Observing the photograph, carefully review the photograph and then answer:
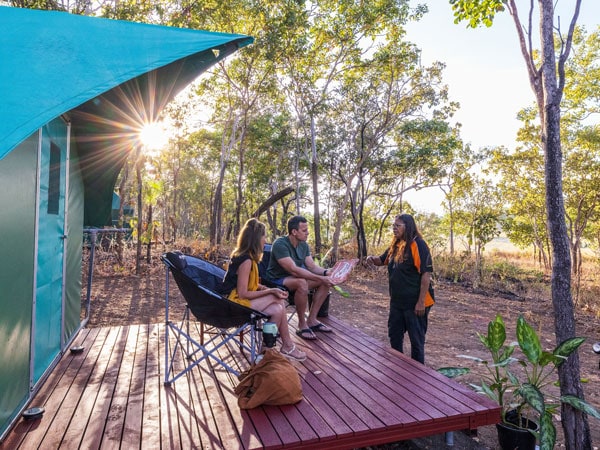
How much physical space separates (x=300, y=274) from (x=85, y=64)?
2396 mm

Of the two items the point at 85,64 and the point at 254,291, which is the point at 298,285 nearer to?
the point at 254,291

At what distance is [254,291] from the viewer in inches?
122

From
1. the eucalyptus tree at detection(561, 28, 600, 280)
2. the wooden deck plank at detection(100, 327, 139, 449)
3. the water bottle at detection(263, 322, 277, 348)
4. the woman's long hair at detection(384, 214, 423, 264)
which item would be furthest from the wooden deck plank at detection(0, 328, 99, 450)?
the eucalyptus tree at detection(561, 28, 600, 280)

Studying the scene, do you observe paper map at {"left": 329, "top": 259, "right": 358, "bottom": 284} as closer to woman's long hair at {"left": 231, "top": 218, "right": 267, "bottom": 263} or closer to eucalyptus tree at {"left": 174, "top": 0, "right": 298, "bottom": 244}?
woman's long hair at {"left": 231, "top": 218, "right": 267, "bottom": 263}

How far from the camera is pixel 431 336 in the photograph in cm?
582

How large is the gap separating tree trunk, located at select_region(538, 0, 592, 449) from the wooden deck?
22.2 inches

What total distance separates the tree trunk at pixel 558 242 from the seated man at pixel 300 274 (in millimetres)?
1818

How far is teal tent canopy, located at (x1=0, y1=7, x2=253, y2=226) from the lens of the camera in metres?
1.54

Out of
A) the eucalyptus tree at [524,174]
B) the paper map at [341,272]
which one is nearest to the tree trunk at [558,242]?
the paper map at [341,272]

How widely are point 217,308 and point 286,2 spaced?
30.0 feet

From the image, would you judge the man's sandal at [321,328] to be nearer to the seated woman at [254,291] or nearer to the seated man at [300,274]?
the seated man at [300,274]

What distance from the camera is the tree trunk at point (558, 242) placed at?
2.60 m

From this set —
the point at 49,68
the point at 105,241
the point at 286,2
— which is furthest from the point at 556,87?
the point at 105,241

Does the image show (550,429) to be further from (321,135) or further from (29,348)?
(321,135)
